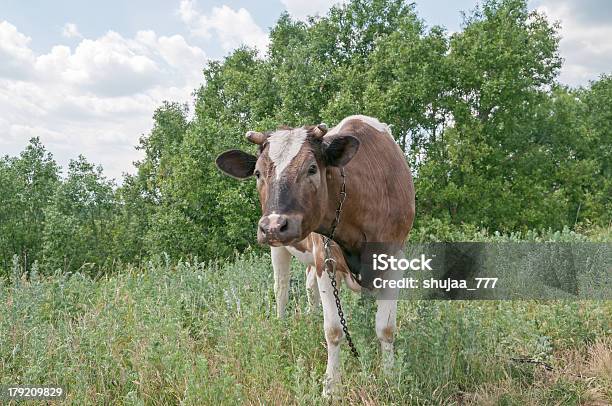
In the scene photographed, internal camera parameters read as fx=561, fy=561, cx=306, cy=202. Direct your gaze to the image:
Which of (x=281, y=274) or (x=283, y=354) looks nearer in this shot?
(x=283, y=354)

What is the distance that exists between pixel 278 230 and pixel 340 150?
940 mm

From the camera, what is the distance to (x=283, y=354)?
204 inches

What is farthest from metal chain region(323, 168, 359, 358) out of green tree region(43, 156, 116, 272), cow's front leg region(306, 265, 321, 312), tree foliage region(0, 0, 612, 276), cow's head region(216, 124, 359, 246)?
green tree region(43, 156, 116, 272)

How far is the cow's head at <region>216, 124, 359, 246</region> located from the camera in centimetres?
354

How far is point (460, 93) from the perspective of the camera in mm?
24719

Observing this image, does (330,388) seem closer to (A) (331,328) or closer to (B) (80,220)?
(A) (331,328)

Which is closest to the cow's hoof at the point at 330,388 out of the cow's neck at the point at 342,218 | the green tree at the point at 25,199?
the cow's neck at the point at 342,218

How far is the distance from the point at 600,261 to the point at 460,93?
1836 centimetres

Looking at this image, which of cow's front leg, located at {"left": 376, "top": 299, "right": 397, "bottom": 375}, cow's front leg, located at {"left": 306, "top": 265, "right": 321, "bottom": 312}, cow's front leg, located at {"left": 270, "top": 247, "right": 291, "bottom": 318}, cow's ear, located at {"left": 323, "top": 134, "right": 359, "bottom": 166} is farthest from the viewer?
cow's front leg, located at {"left": 270, "top": 247, "right": 291, "bottom": 318}

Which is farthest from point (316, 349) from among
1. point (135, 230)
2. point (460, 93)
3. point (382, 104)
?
point (135, 230)

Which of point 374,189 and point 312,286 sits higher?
point 374,189

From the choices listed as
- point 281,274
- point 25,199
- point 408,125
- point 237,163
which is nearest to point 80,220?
point 25,199

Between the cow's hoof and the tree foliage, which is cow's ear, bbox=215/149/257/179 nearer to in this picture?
the cow's hoof

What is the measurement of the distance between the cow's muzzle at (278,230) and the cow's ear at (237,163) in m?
0.96
